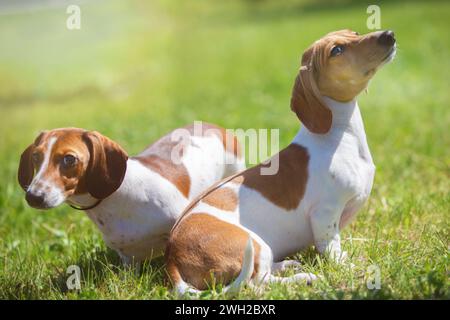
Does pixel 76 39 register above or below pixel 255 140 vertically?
above

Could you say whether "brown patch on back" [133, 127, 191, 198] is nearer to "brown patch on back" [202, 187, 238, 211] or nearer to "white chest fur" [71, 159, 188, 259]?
"white chest fur" [71, 159, 188, 259]

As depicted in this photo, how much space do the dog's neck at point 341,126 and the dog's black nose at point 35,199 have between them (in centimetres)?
143

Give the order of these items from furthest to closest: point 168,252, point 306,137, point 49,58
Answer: point 49,58, point 306,137, point 168,252

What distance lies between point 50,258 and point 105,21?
37.6 ft

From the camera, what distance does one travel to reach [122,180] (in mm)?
3729

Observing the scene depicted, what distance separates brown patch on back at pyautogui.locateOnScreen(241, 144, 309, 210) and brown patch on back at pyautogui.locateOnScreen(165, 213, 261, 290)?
317 millimetres

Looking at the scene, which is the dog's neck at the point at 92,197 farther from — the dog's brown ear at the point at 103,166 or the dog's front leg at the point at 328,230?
the dog's front leg at the point at 328,230

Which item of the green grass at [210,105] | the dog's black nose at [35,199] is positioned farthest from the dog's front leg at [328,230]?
the dog's black nose at [35,199]

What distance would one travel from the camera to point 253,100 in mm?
9125

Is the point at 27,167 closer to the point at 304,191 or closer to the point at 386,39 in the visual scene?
the point at 304,191

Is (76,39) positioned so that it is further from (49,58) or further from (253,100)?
(253,100)

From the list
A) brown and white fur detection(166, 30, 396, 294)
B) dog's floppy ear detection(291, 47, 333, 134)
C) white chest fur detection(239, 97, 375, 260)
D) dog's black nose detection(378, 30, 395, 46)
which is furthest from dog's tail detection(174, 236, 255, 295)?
dog's black nose detection(378, 30, 395, 46)

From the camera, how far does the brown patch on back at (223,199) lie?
12.0 feet

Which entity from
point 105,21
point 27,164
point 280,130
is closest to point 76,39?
point 105,21
